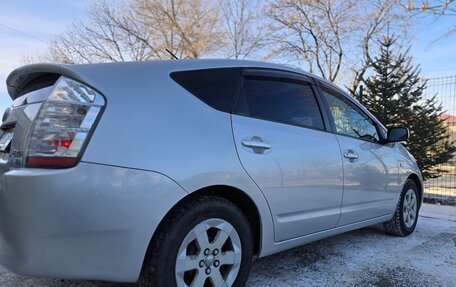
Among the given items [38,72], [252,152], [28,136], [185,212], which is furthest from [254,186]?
[38,72]

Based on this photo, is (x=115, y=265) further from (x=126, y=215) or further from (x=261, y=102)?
(x=261, y=102)

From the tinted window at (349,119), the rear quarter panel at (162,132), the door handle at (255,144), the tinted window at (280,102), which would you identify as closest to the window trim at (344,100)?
the tinted window at (349,119)

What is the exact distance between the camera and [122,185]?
1.81 meters

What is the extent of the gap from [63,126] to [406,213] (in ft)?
12.6

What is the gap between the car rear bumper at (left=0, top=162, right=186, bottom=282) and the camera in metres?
1.69

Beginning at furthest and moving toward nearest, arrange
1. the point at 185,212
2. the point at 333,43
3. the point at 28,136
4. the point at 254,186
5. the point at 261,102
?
the point at 333,43, the point at 261,102, the point at 254,186, the point at 185,212, the point at 28,136

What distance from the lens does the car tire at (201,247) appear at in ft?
6.42

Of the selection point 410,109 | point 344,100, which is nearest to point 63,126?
point 344,100

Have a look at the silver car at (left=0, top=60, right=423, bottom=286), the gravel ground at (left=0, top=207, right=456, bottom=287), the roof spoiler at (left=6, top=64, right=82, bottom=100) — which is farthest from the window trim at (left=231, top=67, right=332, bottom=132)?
the gravel ground at (left=0, top=207, right=456, bottom=287)

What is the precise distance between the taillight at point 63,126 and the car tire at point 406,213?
349cm

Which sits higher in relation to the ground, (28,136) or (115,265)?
(28,136)

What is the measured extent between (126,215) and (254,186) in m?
0.85

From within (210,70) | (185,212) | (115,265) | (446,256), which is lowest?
(446,256)

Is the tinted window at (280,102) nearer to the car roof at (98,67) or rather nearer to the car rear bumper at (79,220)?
the car roof at (98,67)
